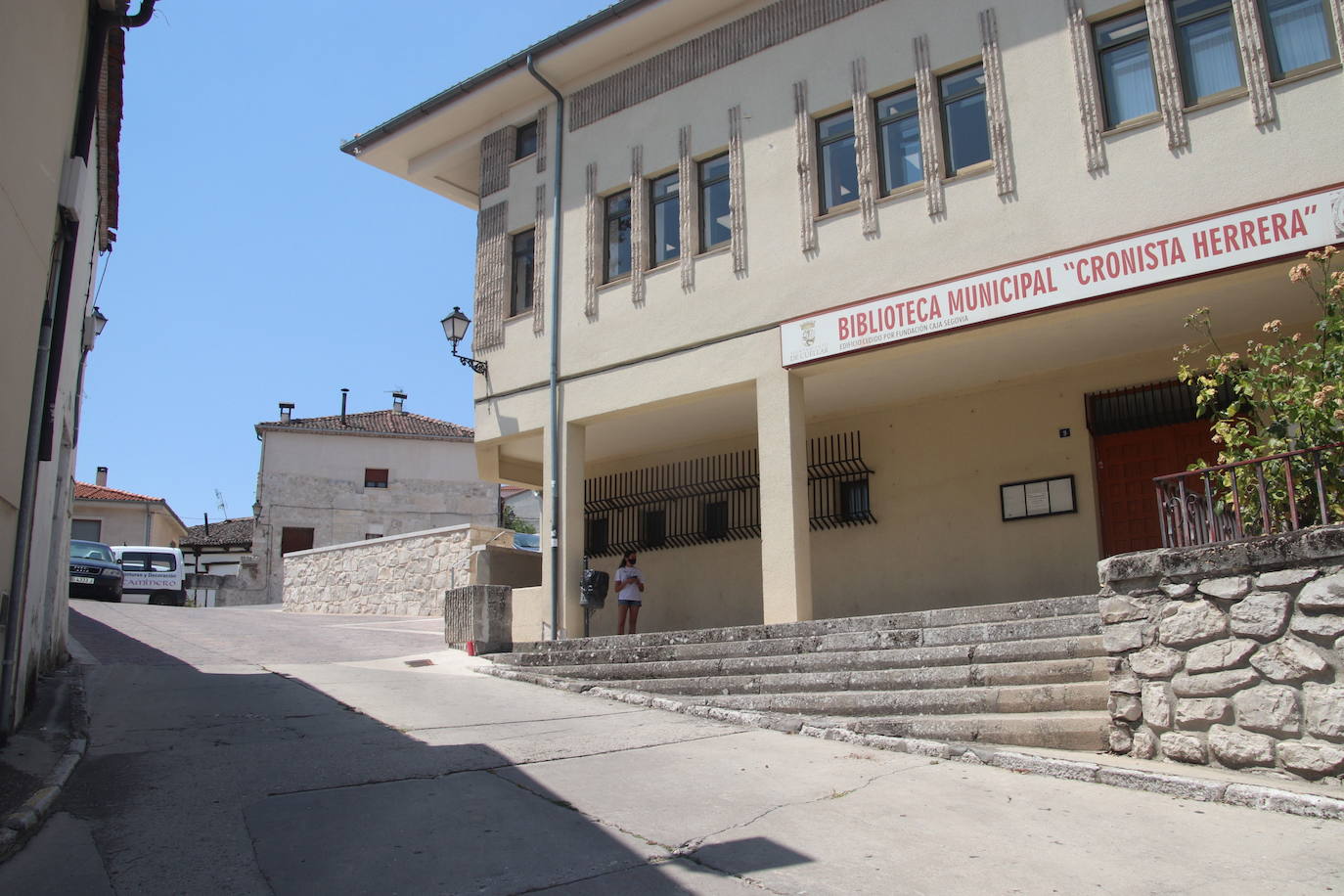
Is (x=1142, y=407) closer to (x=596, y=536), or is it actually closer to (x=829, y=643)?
(x=829, y=643)

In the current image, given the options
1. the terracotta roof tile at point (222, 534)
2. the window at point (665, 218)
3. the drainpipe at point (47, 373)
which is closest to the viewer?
the drainpipe at point (47, 373)

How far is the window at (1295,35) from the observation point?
344 inches

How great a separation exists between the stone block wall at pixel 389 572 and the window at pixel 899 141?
1324 cm

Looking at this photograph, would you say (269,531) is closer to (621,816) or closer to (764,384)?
(764,384)

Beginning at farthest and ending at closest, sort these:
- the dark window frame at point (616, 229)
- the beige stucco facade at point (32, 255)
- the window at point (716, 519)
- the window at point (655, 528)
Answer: the window at point (655, 528)
the window at point (716, 519)
the dark window frame at point (616, 229)
the beige stucco facade at point (32, 255)

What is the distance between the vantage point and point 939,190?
1048cm

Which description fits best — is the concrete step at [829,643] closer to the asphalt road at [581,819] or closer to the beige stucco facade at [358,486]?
the asphalt road at [581,819]

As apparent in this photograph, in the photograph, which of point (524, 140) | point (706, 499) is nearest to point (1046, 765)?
point (706, 499)

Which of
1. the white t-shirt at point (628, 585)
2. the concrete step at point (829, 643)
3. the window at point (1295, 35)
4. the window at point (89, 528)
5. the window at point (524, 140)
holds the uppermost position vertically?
the window at point (524, 140)

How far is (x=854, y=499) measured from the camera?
1320 cm

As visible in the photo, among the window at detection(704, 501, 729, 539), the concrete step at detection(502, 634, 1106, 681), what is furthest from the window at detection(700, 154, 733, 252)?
the concrete step at detection(502, 634, 1106, 681)

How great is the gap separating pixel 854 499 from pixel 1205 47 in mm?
6373

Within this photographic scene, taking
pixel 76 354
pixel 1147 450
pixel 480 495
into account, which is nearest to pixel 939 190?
pixel 1147 450

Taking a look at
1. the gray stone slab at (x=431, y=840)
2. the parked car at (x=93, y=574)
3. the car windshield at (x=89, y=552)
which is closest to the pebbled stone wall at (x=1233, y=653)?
the gray stone slab at (x=431, y=840)
